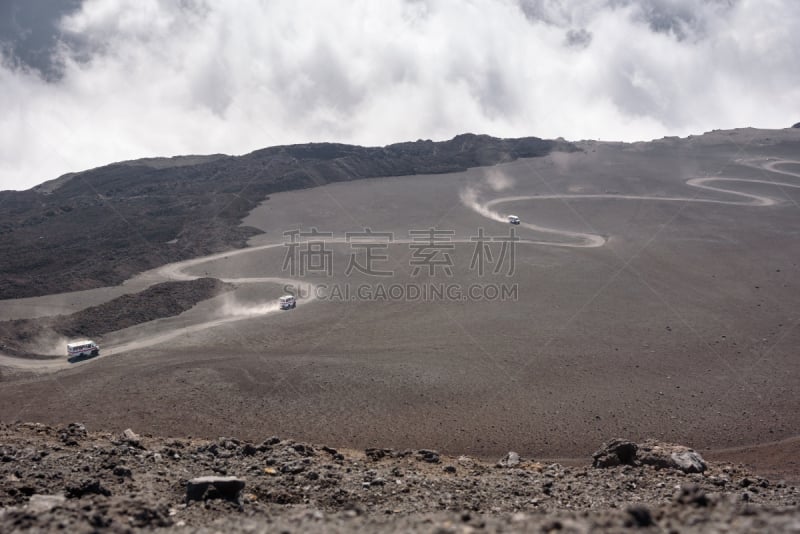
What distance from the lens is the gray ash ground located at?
286 inches

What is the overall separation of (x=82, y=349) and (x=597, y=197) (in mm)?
59733

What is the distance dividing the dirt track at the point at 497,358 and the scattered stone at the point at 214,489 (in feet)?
28.3

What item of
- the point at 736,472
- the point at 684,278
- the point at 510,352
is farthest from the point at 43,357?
the point at 684,278

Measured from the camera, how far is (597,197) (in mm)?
69562

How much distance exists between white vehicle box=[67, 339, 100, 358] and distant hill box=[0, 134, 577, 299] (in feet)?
56.7

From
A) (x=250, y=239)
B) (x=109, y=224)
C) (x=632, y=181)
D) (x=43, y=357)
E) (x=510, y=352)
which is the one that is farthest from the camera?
(x=632, y=181)

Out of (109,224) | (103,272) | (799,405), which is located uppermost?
(109,224)

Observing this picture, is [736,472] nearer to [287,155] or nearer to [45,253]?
[45,253]

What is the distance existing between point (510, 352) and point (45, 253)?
4683 cm

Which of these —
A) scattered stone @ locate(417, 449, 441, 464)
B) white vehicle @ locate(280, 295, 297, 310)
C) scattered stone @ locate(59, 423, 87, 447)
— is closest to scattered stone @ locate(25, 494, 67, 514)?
scattered stone @ locate(59, 423, 87, 447)

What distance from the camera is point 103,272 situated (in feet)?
148

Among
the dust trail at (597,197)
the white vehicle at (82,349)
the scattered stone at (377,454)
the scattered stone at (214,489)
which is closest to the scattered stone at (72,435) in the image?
the scattered stone at (214,489)

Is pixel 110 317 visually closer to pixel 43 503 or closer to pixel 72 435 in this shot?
pixel 72 435

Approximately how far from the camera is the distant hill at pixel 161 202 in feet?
160
